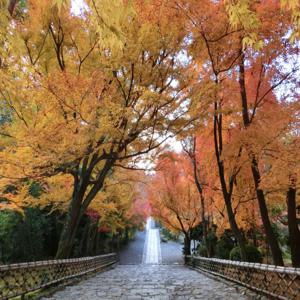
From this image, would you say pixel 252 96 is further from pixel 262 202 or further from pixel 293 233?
pixel 293 233

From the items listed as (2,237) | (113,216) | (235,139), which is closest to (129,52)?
(235,139)

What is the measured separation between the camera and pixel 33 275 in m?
8.94

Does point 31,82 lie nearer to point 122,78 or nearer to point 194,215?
point 122,78

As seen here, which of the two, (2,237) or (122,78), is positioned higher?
(122,78)

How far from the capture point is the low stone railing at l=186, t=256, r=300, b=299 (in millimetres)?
6621

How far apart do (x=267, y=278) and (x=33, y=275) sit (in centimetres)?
557

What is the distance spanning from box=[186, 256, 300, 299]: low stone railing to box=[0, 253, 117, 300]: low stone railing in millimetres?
5177

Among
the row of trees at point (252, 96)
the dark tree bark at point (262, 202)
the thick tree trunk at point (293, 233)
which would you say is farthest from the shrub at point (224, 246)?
the dark tree bark at point (262, 202)

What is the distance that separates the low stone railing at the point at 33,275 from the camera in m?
7.12

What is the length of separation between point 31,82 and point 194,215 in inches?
764

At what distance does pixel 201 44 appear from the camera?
10062 mm

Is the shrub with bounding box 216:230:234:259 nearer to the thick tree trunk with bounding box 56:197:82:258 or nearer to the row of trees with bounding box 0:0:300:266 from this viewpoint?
the row of trees with bounding box 0:0:300:266

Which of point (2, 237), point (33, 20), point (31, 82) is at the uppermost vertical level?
point (33, 20)

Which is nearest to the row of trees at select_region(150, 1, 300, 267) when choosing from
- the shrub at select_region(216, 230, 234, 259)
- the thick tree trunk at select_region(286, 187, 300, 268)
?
the thick tree trunk at select_region(286, 187, 300, 268)
